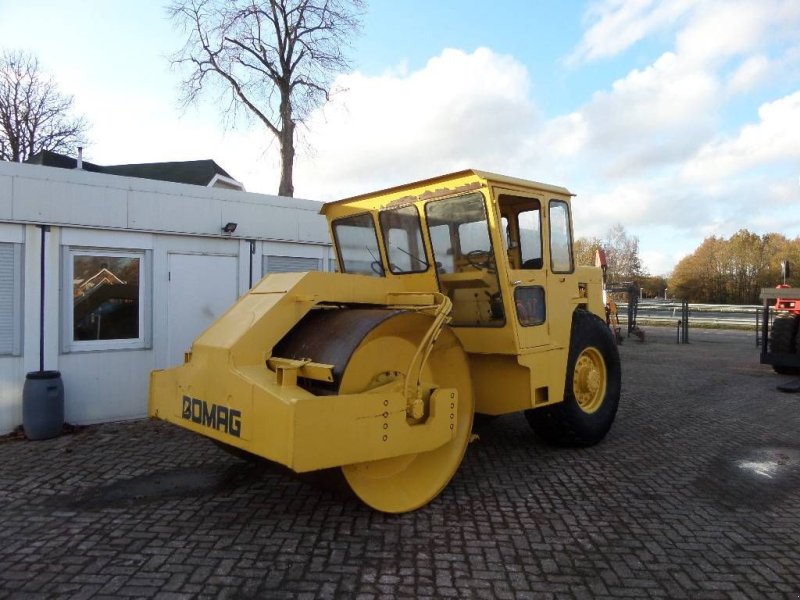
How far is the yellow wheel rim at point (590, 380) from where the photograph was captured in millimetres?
5875

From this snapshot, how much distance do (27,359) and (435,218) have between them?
15.8ft

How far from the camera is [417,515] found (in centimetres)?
419

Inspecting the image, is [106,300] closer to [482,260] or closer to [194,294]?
[194,294]

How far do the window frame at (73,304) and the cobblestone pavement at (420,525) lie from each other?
104 cm

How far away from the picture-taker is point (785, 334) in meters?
11.2

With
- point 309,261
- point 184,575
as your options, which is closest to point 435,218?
point 184,575

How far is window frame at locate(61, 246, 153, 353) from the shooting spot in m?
6.73

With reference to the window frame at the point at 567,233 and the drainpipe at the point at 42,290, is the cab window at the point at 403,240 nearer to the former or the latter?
the window frame at the point at 567,233

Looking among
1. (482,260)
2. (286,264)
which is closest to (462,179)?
(482,260)

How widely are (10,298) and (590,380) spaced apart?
20.4 feet

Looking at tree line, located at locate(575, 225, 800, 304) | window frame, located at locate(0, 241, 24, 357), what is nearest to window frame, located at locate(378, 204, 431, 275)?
window frame, located at locate(0, 241, 24, 357)

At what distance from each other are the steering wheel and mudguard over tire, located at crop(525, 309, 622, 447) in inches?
53.4

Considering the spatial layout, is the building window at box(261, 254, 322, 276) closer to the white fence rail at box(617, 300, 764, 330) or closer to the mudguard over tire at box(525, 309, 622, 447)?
the mudguard over tire at box(525, 309, 622, 447)

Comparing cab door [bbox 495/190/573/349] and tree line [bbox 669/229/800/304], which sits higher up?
tree line [bbox 669/229/800/304]
